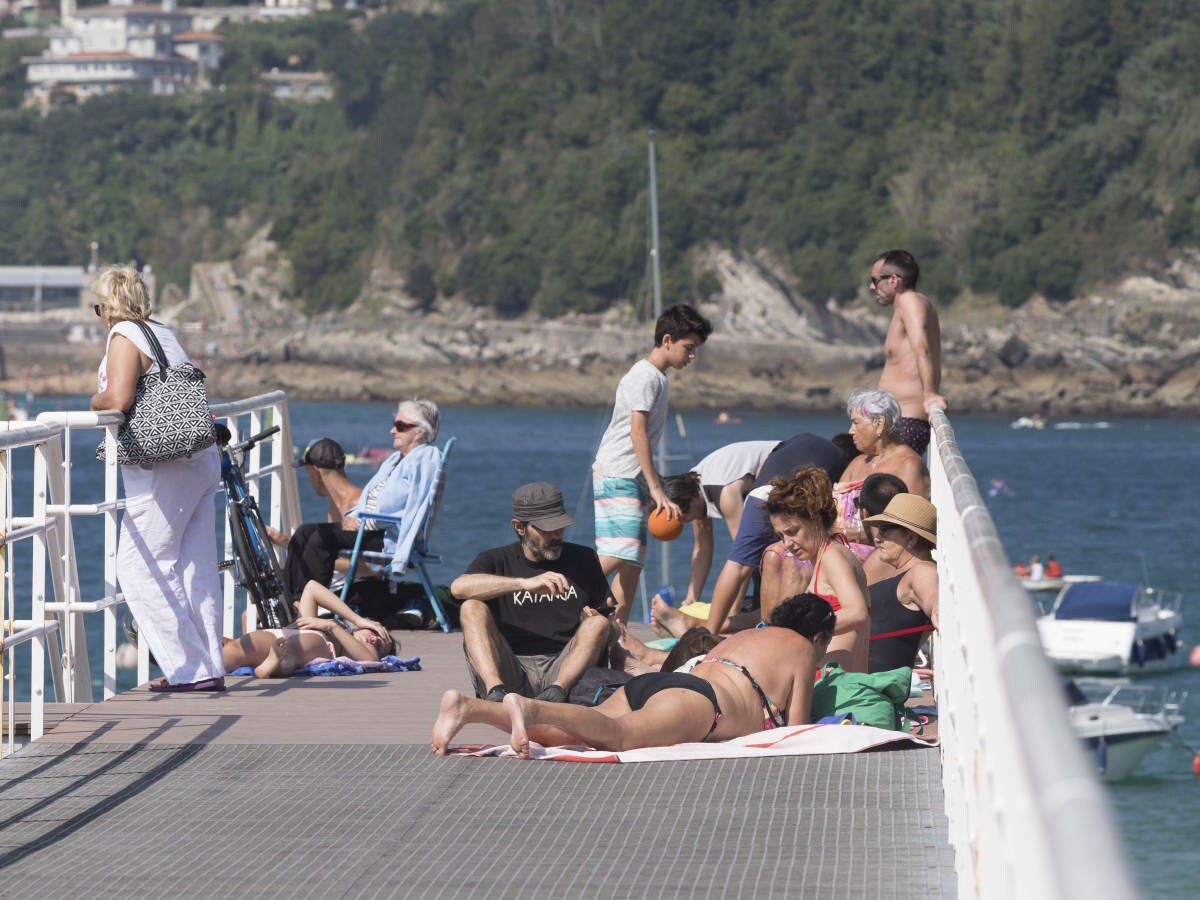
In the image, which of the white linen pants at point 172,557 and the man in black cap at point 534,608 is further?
the white linen pants at point 172,557

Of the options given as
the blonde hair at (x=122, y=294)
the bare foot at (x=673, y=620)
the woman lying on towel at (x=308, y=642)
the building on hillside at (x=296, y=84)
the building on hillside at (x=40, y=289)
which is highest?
the building on hillside at (x=296, y=84)

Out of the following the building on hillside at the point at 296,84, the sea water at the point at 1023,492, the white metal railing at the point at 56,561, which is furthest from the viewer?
the building on hillside at the point at 296,84

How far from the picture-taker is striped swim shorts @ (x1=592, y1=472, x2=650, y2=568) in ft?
24.5

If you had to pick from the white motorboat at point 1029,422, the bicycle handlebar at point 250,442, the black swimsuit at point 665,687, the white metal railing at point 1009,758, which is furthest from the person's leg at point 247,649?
the white motorboat at point 1029,422

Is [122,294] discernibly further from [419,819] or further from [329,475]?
[329,475]

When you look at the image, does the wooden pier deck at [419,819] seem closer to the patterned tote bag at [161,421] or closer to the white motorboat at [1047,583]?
the patterned tote bag at [161,421]

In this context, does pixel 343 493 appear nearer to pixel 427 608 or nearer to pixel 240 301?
pixel 427 608

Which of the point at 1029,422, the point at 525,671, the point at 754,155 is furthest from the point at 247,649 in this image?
the point at 754,155

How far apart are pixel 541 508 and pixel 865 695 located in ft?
3.57

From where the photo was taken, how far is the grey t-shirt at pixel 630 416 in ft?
24.0

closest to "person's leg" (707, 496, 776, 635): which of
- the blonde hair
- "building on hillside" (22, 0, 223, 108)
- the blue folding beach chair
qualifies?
the blue folding beach chair

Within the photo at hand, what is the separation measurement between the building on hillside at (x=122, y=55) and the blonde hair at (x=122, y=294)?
6671 inches

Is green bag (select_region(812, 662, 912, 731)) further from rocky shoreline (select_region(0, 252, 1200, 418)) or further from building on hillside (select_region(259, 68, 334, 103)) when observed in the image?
building on hillside (select_region(259, 68, 334, 103))

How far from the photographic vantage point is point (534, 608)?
19.2 feet
